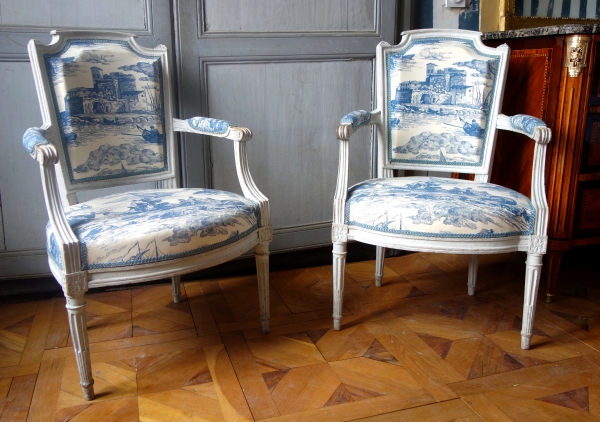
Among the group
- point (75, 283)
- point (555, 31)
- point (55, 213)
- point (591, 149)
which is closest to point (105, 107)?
point (55, 213)

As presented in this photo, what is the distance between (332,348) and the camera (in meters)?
1.52

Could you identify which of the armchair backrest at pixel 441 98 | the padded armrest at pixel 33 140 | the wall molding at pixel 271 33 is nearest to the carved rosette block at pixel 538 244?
the armchair backrest at pixel 441 98

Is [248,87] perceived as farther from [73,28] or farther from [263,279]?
[263,279]

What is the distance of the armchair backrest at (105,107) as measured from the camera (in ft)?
4.83

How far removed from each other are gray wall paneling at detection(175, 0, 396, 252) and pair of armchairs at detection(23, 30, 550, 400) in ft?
0.72

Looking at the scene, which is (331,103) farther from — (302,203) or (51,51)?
(51,51)

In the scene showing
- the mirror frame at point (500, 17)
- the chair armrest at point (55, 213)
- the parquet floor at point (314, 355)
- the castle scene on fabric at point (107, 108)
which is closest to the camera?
the chair armrest at point (55, 213)

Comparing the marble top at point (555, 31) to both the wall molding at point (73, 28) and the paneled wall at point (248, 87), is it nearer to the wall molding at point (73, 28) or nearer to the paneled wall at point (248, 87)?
the paneled wall at point (248, 87)

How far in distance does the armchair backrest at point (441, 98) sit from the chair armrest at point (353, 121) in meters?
0.04

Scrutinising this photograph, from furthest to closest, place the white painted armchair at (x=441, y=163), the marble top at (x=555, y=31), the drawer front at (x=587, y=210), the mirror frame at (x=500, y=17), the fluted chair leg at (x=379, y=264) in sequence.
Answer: the mirror frame at (x=500, y=17), the fluted chair leg at (x=379, y=264), the drawer front at (x=587, y=210), the marble top at (x=555, y=31), the white painted armchair at (x=441, y=163)

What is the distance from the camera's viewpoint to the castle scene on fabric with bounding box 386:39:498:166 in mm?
1665

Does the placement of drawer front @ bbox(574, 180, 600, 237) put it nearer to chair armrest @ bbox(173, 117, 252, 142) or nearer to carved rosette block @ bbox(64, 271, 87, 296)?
chair armrest @ bbox(173, 117, 252, 142)

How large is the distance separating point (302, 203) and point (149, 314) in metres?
0.68

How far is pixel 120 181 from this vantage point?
1587 mm
